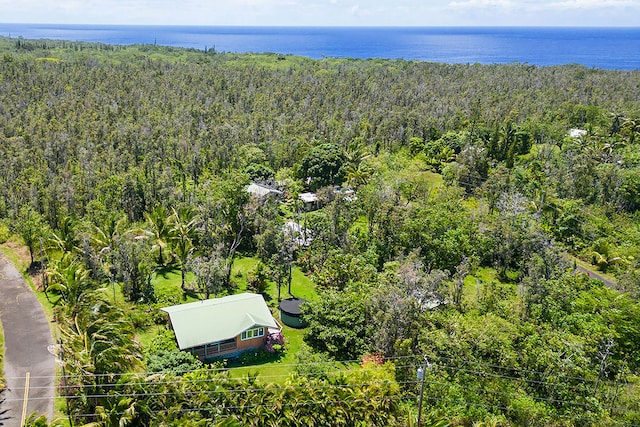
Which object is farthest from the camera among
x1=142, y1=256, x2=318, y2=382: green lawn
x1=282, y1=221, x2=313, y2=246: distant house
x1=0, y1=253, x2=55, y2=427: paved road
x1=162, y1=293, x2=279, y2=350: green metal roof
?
x1=282, y1=221, x2=313, y2=246: distant house

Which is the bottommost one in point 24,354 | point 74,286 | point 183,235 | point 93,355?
point 24,354

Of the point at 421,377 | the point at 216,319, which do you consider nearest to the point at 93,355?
the point at 216,319

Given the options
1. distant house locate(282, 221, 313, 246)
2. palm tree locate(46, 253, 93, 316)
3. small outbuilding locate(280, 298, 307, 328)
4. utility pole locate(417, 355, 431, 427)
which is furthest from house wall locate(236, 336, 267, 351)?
distant house locate(282, 221, 313, 246)

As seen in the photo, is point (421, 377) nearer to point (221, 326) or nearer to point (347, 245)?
point (221, 326)

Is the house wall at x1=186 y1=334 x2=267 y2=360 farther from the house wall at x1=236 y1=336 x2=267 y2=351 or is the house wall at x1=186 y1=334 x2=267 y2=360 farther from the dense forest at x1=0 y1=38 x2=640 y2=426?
the dense forest at x1=0 y1=38 x2=640 y2=426

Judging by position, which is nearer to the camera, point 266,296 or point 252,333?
point 252,333

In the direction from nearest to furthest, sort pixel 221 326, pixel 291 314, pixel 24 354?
1. pixel 24 354
2. pixel 221 326
3. pixel 291 314

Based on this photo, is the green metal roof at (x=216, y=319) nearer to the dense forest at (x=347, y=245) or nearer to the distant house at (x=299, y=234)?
the dense forest at (x=347, y=245)
